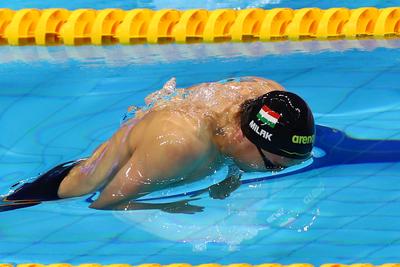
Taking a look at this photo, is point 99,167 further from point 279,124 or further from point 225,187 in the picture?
point 279,124

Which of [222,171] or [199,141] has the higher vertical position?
[199,141]

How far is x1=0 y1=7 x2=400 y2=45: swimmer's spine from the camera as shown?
5.67 m

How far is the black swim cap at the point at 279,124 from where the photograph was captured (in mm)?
3498

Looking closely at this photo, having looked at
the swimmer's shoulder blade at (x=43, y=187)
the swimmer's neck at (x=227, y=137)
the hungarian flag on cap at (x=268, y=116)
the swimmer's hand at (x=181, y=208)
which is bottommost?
the swimmer's hand at (x=181, y=208)

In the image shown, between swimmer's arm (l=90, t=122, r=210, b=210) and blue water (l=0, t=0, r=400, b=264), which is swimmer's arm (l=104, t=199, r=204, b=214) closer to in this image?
blue water (l=0, t=0, r=400, b=264)

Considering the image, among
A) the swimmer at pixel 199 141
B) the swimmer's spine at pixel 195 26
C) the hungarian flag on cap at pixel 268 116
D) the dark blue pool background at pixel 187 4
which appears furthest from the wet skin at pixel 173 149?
the dark blue pool background at pixel 187 4

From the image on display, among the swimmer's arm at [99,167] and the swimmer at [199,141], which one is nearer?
the swimmer at [199,141]

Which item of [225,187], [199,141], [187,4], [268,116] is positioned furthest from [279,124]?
[187,4]

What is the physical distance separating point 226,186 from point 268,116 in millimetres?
539

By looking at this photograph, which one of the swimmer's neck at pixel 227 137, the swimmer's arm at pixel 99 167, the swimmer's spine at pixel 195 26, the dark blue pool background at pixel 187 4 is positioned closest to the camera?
the swimmer's neck at pixel 227 137

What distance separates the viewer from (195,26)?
5746mm

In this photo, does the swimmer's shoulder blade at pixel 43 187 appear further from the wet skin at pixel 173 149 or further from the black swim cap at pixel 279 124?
the black swim cap at pixel 279 124

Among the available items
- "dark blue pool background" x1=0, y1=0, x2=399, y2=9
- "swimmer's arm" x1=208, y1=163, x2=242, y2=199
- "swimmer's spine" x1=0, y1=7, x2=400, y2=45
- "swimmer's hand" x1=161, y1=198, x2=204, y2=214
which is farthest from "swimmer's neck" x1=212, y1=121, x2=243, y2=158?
"dark blue pool background" x1=0, y1=0, x2=399, y2=9

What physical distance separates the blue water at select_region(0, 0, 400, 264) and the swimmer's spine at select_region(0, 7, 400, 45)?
3.6 inches
